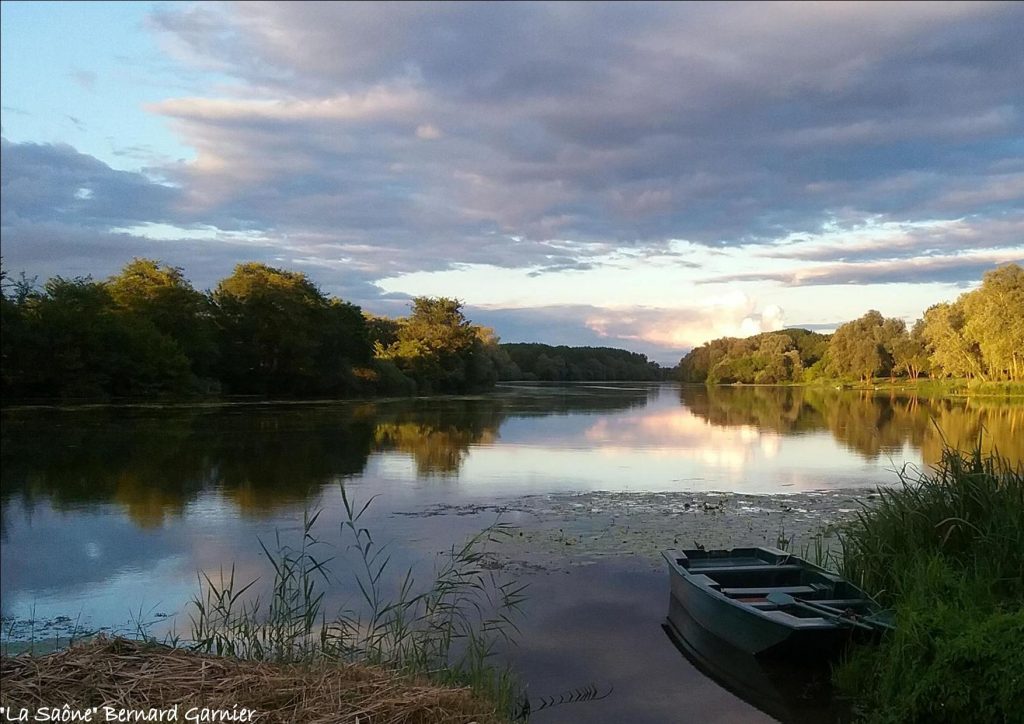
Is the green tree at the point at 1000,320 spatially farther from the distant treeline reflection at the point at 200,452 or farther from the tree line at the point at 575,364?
the tree line at the point at 575,364

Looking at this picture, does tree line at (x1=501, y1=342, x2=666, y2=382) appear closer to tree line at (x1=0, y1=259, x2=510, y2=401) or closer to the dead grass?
tree line at (x1=0, y1=259, x2=510, y2=401)

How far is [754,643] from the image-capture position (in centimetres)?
666

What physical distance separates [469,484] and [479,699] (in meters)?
11.0

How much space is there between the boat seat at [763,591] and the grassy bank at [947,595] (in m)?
0.58

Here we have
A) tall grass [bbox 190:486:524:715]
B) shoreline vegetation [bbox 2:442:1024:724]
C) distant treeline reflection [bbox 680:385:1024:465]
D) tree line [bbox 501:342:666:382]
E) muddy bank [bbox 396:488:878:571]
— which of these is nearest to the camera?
shoreline vegetation [bbox 2:442:1024:724]

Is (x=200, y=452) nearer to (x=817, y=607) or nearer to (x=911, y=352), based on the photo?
(x=817, y=607)

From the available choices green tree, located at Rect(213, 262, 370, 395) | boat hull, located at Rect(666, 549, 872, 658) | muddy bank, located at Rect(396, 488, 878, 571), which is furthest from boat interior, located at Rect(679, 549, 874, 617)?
green tree, located at Rect(213, 262, 370, 395)

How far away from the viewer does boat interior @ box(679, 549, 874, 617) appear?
22.5 feet

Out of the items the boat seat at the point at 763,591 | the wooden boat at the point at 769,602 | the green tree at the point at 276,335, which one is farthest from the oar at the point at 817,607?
the green tree at the point at 276,335

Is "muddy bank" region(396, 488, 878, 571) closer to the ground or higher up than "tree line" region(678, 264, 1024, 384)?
closer to the ground

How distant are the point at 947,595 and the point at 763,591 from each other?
162 centimetres

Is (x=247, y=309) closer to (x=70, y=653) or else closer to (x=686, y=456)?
(x=686, y=456)

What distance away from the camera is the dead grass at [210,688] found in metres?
3.71

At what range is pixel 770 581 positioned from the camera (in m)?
7.99
